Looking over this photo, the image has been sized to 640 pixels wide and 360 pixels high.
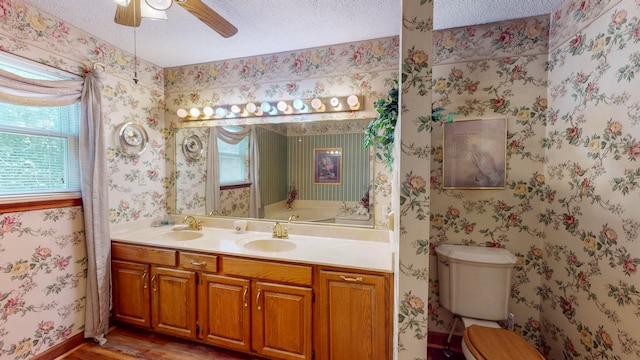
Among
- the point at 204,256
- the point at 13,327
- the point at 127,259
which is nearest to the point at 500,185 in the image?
the point at 204,256

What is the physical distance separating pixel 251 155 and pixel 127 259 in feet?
4.22

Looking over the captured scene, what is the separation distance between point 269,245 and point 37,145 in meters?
1.74

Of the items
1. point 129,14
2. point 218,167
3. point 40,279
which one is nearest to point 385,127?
point 129,14

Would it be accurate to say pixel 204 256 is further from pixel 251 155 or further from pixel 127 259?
pixel 251 155

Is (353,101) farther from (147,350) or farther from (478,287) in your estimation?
(147,350)

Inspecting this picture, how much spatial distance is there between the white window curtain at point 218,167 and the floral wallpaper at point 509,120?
154cm

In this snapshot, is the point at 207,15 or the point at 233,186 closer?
the point at 207,15

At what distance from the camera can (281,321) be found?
1.68 meters

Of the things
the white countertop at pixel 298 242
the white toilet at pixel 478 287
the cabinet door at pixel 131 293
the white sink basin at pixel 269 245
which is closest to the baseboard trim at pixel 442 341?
the white toilet at pixel 478 287

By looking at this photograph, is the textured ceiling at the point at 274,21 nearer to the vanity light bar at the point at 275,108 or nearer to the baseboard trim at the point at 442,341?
the vanity light bar at the point at 275,108

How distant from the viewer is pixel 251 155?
2.37 m

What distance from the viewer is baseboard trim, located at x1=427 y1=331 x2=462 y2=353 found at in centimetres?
190

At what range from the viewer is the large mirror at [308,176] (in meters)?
2.11

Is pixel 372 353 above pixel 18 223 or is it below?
below
